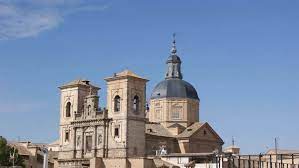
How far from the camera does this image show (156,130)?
70.1 metres

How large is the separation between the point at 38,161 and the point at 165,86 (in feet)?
64.1

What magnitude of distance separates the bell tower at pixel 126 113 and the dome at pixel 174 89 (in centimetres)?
1239

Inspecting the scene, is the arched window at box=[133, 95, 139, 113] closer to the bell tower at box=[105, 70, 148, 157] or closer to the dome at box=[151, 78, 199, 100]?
the bell tower at box=[105, 70, 148, 157]

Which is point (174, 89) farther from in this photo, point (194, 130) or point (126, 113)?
point (126, 113)

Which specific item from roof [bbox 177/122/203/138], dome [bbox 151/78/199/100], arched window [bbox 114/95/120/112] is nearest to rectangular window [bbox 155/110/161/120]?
dome [bbox 151/78/199/100]

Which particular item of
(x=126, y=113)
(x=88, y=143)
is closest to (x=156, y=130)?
(x=88, y=143)

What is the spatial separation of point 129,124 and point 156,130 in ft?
33.0

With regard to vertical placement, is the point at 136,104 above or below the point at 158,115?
above

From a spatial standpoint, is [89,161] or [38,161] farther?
[38,161]

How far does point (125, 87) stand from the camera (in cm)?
6156

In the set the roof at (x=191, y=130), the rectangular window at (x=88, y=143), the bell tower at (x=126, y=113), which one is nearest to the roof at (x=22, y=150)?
the rectangular window at (x=88, y=143)

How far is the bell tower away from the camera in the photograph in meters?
60.4

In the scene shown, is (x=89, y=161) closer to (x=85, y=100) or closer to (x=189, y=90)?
(x=85, y=100)

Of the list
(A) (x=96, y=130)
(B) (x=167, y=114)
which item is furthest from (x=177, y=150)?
(A) (x=96, y=130)
